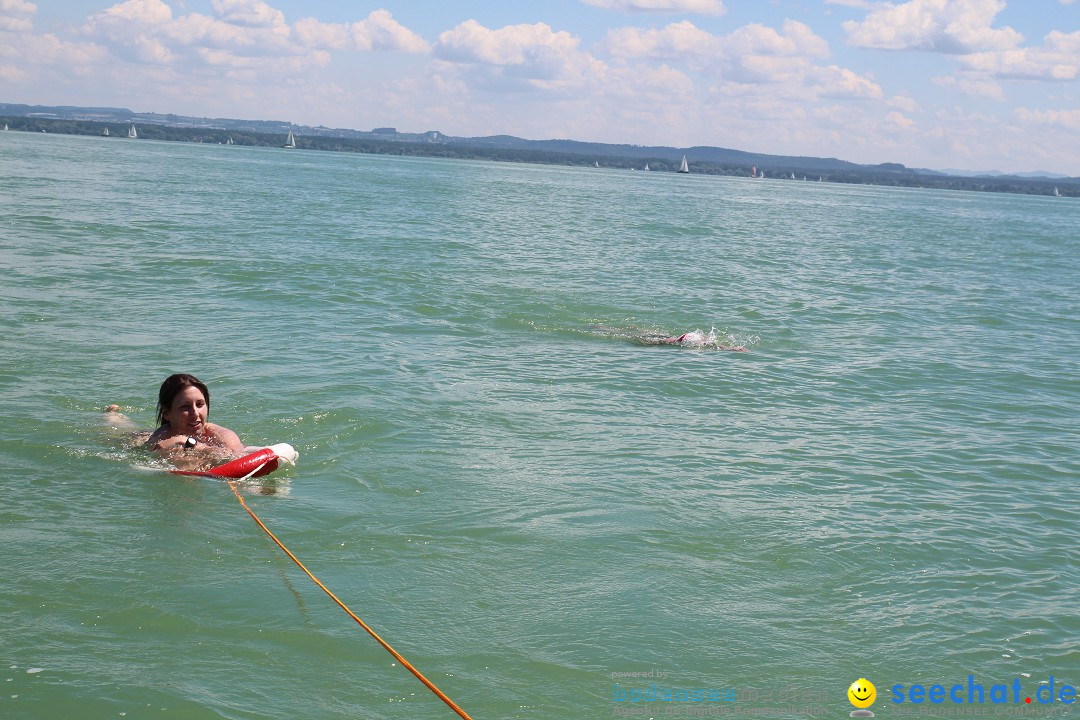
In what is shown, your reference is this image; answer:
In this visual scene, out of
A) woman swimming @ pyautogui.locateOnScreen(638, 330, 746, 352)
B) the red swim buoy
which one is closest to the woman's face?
the red swim buoy

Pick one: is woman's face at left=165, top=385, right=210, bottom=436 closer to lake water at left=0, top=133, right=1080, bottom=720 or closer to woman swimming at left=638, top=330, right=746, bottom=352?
lake water at left=0, top=133, right=1080, bottom=720

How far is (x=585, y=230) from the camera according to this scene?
44.2m

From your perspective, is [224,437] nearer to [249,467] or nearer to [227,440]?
[227,440]

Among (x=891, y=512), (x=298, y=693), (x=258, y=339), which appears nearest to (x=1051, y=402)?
(x=891, y=512)

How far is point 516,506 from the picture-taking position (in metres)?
8.88

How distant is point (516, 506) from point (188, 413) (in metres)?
3.16

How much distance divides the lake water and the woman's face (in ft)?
1.76

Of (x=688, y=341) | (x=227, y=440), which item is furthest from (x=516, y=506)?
(x=688, y=341)

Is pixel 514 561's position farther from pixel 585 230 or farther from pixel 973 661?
pixel 585 230

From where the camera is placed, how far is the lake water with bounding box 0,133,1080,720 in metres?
6.21

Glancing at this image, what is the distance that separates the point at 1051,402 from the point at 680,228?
36.3 metres

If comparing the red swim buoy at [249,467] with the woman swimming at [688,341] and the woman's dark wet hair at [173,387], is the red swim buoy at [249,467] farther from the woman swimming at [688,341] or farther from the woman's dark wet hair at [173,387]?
the woman swimming at [688,341]

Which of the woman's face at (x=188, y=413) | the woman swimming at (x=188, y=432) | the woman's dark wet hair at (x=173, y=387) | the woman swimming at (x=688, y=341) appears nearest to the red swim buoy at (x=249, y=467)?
the woman swimming at (x=188, y=432)

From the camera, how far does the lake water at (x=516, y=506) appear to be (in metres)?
6.21
